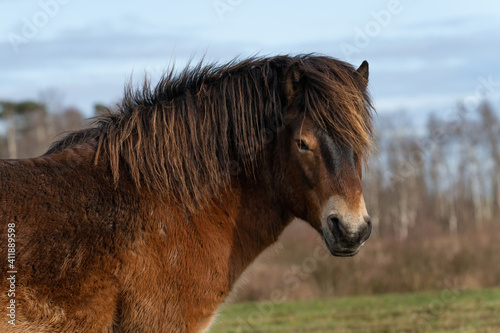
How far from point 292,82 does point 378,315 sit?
36.2ft

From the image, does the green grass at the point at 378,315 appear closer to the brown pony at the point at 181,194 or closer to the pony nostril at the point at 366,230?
the pony nostril at the point at 366,230

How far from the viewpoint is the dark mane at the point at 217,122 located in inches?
157

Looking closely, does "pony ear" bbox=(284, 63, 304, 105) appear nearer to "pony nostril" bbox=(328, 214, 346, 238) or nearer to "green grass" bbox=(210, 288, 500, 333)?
"pony nostril" bbox=(328, 214, 346, 238)

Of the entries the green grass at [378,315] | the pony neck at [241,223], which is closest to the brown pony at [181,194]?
the pony neck at [241,223]

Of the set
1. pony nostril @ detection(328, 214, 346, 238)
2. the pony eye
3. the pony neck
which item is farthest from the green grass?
the pony eye

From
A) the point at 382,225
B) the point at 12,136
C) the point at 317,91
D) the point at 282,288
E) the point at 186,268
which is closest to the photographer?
the point at 186,268

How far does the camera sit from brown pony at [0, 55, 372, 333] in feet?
11.2

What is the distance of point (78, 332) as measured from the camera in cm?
342

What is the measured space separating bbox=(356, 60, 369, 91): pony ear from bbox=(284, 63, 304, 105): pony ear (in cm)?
60

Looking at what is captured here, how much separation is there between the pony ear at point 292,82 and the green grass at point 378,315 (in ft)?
25.4

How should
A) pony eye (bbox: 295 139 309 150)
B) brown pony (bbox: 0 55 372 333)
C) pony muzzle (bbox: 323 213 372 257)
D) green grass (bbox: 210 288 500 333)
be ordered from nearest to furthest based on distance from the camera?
brown pony (bbox: 0 55 372 333) < pony muzzle (bbox: 323 213 372 257) < pony eye (bbox: 295 139 309 150) < green grass (bbox: 210 288 500 333)

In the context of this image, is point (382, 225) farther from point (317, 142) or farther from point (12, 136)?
point (317, 142)

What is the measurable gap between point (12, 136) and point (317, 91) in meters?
42.2

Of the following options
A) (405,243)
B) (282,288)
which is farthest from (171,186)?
(405,243)
